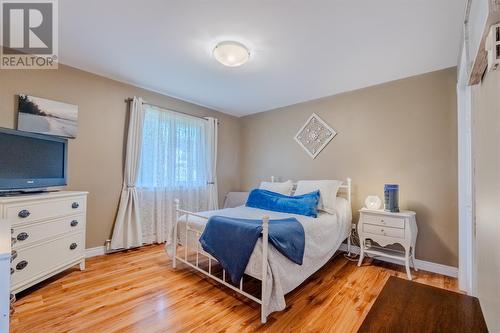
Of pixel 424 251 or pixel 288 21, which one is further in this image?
pixel 424 251

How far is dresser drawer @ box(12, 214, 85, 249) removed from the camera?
191cm

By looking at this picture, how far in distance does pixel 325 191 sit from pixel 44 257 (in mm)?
3080

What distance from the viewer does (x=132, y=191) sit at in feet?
10.5

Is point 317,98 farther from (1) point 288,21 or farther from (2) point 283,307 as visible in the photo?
(2) point 283,307

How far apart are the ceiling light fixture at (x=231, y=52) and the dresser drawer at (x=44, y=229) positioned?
227 cm

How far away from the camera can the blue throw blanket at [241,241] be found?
1.87 meters

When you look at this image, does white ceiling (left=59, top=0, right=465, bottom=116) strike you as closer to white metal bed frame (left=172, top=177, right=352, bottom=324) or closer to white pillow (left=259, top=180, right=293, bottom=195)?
white pillow (left=259, top=180, right=293, bottom=195)

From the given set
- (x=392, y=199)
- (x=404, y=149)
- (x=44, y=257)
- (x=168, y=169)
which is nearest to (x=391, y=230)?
(x=392, y=199)

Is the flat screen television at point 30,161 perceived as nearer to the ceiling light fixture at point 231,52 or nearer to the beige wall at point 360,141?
the beige wall at point 360,141

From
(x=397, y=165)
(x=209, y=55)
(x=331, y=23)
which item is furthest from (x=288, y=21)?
(x=397, y=165)

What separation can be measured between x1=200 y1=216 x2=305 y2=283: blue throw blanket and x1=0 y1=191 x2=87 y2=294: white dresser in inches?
57.2

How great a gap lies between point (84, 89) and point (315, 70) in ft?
9.49

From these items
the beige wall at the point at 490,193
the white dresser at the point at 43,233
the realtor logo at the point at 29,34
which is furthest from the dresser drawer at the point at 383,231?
the realtor logo at the point at 29,34

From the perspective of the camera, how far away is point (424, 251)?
8.86ft
